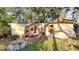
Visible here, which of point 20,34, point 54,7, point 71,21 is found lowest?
point 20,34

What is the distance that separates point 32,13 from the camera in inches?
77.5

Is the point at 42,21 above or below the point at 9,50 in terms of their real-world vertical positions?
above

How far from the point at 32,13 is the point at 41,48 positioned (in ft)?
1.30

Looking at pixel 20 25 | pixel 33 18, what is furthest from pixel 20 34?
pixel 33 18

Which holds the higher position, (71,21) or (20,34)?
(71,21)

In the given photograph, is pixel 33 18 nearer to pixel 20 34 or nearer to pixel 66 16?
pixel 20 34

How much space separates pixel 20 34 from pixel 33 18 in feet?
0.74

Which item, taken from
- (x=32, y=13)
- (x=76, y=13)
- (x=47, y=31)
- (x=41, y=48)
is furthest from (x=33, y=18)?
(x=76, y=13)

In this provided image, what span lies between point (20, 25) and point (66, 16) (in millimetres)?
514

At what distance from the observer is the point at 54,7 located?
1973mm

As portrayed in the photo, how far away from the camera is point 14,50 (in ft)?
6.33
